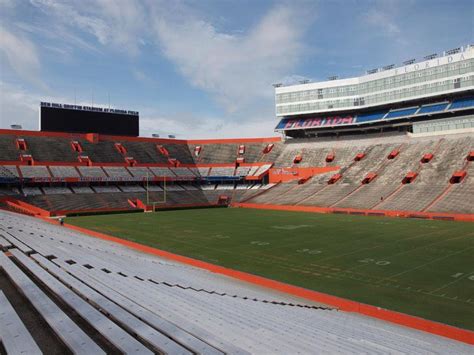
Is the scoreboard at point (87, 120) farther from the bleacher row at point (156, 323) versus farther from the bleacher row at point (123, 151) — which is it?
the bleacher row at point (156, 323)

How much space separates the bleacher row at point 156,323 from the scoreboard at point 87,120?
69.1 meters

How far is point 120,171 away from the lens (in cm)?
7094

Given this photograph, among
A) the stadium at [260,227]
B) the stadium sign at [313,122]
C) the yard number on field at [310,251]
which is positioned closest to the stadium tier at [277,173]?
the stadium at [260,227]

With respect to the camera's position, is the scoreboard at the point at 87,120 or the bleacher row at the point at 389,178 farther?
the scoreboard at the point at 87,120

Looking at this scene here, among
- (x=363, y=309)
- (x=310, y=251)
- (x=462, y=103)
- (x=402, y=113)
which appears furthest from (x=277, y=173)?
(x=363, y=309)

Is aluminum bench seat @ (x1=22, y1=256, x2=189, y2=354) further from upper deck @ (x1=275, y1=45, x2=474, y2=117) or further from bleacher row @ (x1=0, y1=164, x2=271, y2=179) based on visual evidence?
upper deck @ (x1=275, y1=45, x2=474, y2=117)

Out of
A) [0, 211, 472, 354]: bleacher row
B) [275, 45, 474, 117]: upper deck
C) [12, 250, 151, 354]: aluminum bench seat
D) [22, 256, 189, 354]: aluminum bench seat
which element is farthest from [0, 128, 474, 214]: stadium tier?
[12, 250, 151, 354]: aluminum bench seat

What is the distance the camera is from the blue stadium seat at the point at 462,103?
6318 cm

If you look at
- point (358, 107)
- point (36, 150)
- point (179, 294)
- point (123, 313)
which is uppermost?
point (358, 107)

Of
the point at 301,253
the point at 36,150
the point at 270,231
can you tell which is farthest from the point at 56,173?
the point at 301,253

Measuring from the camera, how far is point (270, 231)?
37250mm

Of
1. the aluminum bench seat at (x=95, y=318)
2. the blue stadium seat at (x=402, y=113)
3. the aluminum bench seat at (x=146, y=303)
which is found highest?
the blue stadium seat at (x=402, y=113)

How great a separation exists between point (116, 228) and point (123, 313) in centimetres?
3456

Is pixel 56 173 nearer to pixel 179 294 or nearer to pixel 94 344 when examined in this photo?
pixel 179 294
